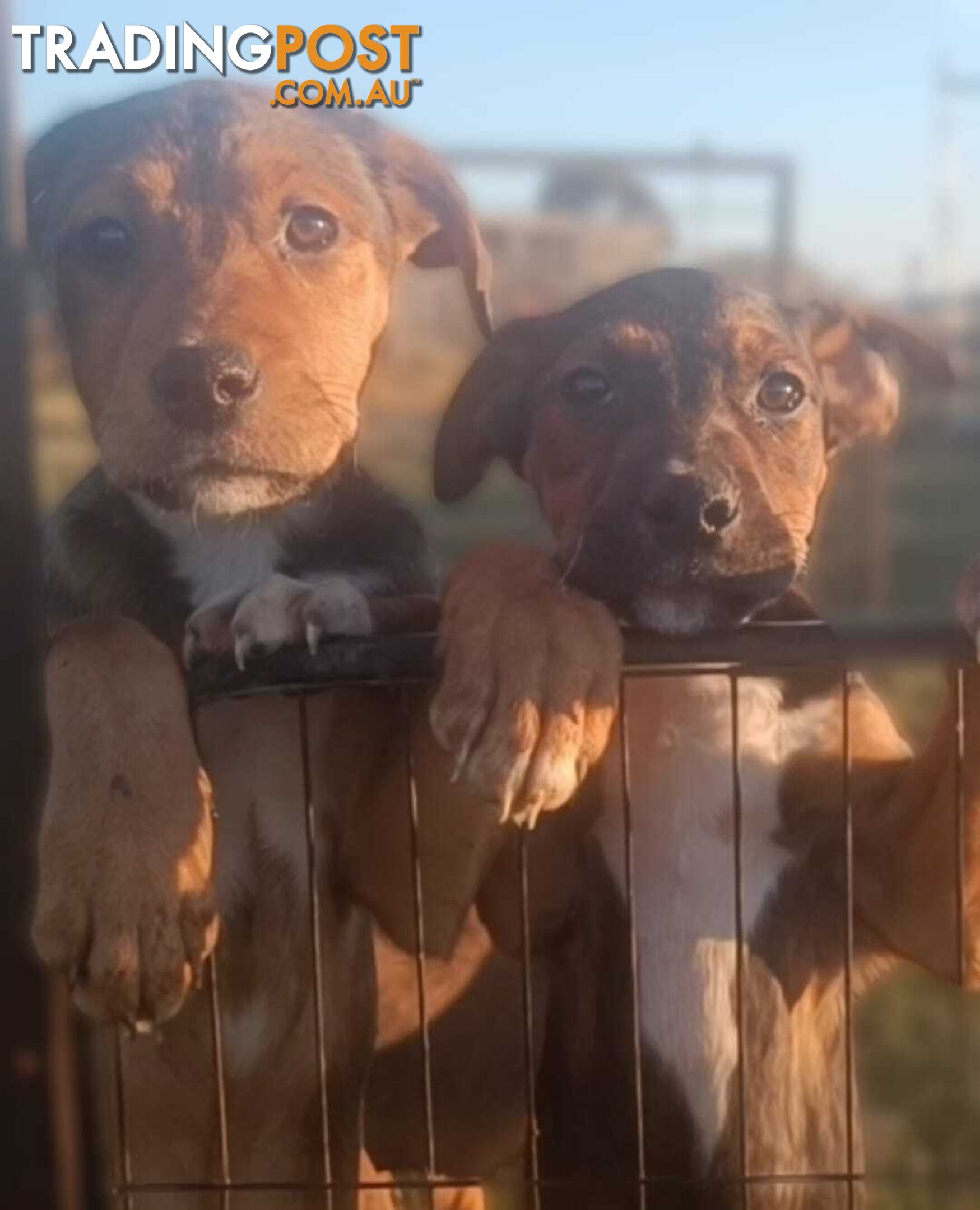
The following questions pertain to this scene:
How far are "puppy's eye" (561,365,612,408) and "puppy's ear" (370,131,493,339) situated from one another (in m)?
0.19

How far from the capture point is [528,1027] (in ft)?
7.06

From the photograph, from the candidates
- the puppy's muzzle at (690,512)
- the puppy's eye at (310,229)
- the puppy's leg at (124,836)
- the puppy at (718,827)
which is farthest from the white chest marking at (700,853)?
the puppy's eye at (310,229)

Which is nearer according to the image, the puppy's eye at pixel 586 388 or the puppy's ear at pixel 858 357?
the puppy's eye at pixel 586 388

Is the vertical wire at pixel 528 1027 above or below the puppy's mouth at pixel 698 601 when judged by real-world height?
below

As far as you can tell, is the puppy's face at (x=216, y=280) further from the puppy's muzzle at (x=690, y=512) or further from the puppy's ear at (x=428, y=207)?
the puppy's muzzle at (x=690, y=512)

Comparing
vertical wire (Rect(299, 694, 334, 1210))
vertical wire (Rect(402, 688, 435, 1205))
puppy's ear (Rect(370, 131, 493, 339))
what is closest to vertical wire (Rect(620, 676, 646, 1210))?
vertical wire (Rect(402, 688, 435, 1205))

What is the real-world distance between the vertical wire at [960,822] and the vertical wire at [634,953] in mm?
405

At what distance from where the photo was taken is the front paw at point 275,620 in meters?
1.96

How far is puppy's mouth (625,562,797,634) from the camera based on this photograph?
2129mm

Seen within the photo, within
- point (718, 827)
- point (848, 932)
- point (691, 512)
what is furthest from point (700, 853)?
point (691, 512)

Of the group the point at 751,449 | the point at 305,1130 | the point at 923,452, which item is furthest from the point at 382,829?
the point at 923,452

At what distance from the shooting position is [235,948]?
7.67 ft

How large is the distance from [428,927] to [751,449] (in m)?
0.82

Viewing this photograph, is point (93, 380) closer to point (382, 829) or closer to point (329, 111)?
point (329, 111)
